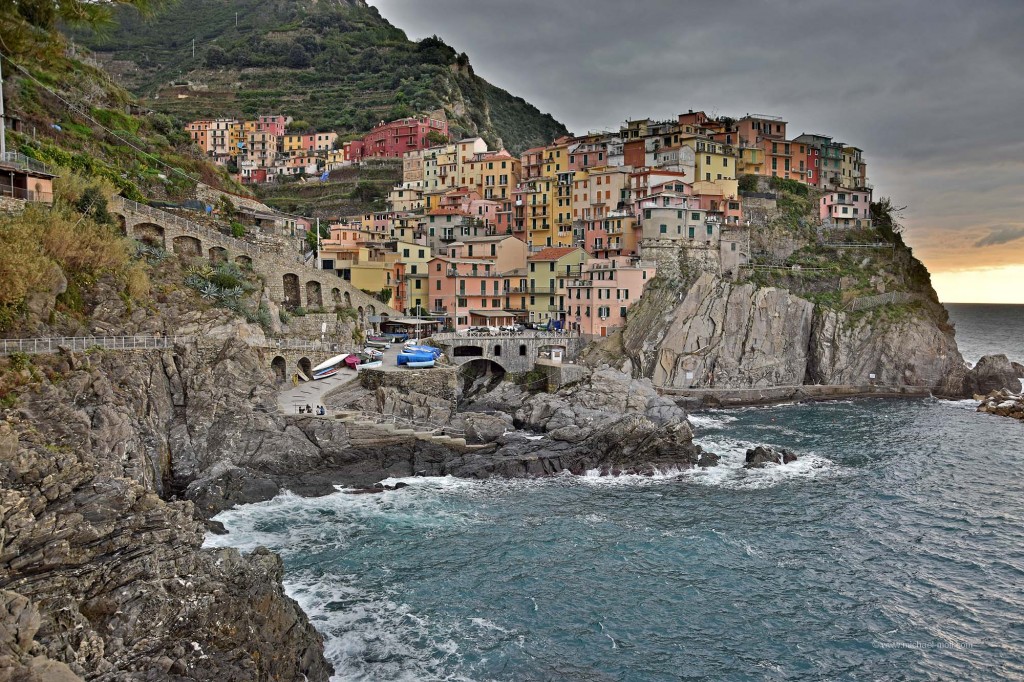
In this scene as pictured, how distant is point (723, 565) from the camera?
28.6 m

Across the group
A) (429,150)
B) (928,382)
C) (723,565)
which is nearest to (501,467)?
(723,565)

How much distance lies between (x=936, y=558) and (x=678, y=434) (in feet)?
50.7

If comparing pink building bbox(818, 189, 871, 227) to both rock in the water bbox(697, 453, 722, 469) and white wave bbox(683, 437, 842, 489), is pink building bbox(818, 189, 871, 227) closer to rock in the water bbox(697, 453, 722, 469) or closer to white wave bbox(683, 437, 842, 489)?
white wave bbox(683, 437, 842, 489)

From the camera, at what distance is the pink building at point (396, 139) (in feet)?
356

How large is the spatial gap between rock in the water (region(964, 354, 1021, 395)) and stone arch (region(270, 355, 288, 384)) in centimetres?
5497

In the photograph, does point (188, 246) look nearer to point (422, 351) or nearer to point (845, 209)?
point (422, 351)

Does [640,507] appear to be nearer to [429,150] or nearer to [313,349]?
[313,349]

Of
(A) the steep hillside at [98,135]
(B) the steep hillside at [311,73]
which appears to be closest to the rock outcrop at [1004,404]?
(A) the steep hillside at [98,135]

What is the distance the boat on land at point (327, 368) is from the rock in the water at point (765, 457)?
83.6ft

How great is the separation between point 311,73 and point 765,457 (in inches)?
5030

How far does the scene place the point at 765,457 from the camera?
42531 millimetres

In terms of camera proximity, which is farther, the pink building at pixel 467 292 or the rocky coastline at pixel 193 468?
the pink building at pixel 467 292

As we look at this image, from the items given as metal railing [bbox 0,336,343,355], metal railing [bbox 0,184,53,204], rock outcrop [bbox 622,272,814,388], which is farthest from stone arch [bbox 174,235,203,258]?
rock outcrop [bbox 622,272,814,388]

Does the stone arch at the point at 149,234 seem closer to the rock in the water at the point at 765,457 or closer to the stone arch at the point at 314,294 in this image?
the stone arch at the point at 314,294
